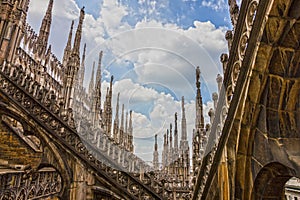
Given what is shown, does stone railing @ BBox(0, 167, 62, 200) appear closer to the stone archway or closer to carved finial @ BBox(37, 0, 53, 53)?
the stone archway

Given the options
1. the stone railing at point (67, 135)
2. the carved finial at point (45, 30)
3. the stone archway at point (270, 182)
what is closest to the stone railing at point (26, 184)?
the stone railing at point (67, 135)

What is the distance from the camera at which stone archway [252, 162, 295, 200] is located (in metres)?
3.37

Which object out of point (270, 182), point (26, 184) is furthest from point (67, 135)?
point (270, 182)

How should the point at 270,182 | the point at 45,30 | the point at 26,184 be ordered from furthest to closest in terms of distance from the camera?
the point at 45,30 → the point at 26,184 → the point at 270,182

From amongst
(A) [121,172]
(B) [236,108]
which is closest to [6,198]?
(A) [121,172]

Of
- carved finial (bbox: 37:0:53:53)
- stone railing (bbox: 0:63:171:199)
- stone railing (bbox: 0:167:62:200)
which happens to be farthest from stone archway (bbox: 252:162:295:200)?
Answer: carved finial (bbox: 37:0:53:53)

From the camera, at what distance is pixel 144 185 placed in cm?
709

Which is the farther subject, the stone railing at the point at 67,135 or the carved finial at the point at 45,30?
the carved finial at the point at 45,30

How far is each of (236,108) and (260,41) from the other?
116cm

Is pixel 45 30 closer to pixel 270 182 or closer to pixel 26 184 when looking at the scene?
pixel 26 184

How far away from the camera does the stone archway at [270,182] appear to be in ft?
11.1

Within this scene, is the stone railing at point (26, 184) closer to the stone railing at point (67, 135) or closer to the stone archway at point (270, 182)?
the stone railing at point (67, 135)

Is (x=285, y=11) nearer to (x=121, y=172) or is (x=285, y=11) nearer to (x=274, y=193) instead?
(x=274, y=193)

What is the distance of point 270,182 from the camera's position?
3.57 m
